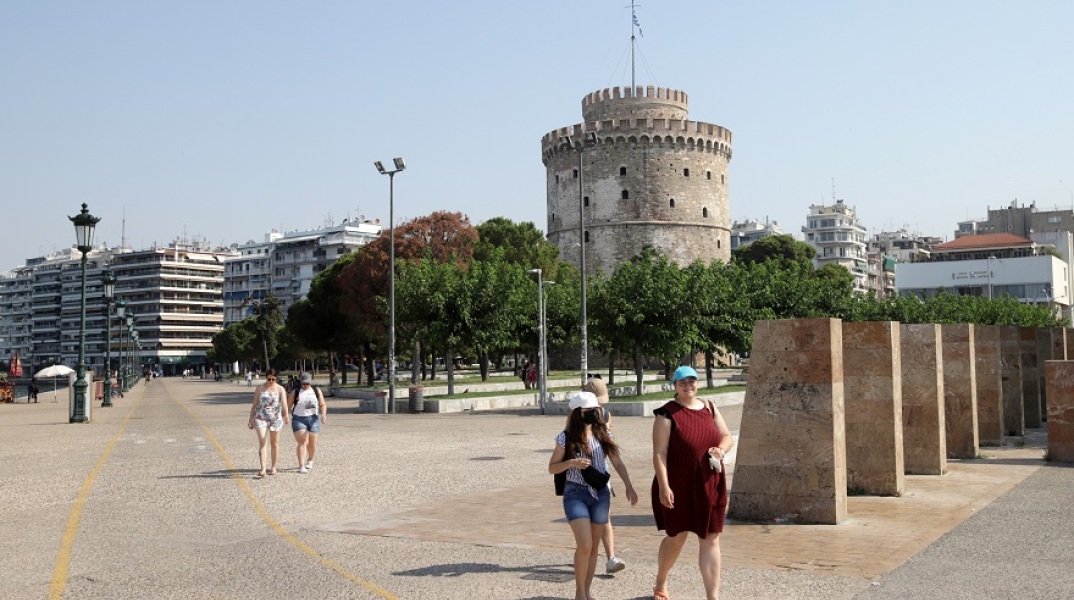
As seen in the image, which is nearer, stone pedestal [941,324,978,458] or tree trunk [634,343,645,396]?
stone pedestal [941,324,978,458]

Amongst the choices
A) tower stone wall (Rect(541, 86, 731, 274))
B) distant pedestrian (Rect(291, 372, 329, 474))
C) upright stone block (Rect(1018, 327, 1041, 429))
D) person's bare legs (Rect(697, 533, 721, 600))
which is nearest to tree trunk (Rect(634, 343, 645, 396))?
upright stone block (Rect(1018, 327, 1041, 429))

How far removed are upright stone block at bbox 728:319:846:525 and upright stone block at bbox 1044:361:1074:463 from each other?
723 cm

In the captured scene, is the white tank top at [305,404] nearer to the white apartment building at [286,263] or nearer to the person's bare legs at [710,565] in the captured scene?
the person's bare legs at [710,565]

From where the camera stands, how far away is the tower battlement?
7450 cm

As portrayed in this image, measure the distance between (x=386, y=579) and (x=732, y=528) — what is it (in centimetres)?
364

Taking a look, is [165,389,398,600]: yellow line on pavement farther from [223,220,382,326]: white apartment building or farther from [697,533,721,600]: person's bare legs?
[223,220,382,326]: white apartment building

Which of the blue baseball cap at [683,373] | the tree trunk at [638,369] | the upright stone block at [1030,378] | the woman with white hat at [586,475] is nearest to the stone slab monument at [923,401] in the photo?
the woman with white hat at [586,475]

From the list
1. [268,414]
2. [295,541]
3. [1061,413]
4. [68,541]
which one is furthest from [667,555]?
[1061,413]

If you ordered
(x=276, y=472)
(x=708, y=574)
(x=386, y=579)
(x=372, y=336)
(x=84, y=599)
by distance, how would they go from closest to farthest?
(x=708, y=574) < (x=84, y=599) < (x=386, y=579) < (x=276, y=472) < (x=372, y=336)

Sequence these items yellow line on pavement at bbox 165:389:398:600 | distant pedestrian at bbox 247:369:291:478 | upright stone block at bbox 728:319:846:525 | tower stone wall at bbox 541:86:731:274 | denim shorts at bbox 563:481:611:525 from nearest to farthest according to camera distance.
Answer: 1. denim shorts at bbox 563:481:611:525
2. yellow line on pavement at bbox 165:389:398:600
3. upright stone block at bbox 728:319:846:525
4. distant pedestrian at bbox 247:369:291:478
5. tower stone wall at bbox 541:86:731:274

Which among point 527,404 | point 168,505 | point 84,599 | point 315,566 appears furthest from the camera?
point 527,404

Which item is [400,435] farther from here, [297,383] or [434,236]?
[434,236]

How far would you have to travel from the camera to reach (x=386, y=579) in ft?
23.8

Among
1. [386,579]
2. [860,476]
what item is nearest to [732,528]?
[860,476]
